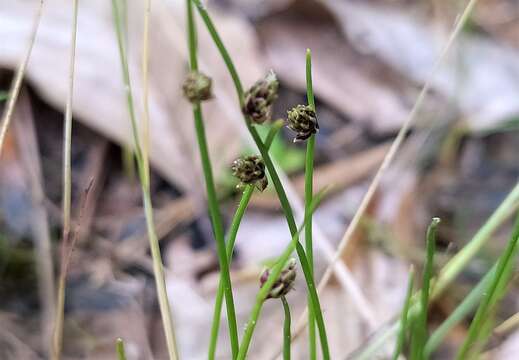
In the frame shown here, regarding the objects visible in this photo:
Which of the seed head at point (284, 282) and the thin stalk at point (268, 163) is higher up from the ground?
the thin stalk at point (268, 163)

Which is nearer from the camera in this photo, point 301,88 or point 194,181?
point 194,181

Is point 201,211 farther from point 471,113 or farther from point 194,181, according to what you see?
point 471,113

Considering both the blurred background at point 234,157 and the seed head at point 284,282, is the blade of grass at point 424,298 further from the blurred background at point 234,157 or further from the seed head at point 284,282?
the blurred background at point 234,157

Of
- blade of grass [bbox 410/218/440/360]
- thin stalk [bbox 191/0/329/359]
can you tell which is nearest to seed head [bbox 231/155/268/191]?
thin stalk [bbox 191/0/329/359]

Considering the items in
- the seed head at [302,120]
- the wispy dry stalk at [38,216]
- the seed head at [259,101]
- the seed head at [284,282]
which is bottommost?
the seed head at [284,282]

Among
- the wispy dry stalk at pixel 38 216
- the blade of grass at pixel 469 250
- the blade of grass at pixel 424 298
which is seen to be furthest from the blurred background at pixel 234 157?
the blade of grass at pixel 424 298

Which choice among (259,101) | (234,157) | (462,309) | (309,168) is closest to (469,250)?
(462,309)

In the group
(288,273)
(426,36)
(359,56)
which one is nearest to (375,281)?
(288,273)
